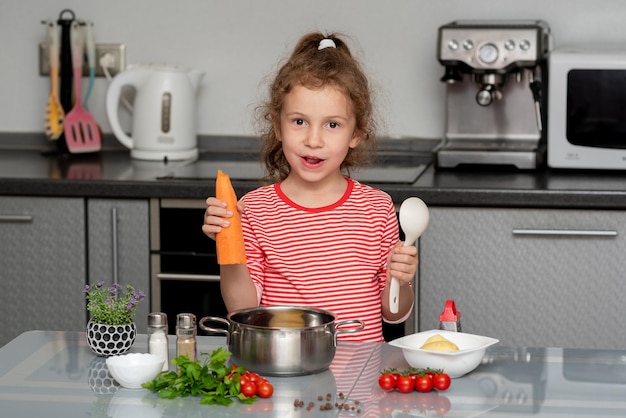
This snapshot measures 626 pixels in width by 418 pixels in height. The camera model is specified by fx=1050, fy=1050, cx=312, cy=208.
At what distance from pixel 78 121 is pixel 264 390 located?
77.3 inches

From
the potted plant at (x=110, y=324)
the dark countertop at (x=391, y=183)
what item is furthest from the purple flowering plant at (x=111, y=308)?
the dark countertop at (x=391, y=183)

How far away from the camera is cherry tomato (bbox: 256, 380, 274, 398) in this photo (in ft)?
4.25

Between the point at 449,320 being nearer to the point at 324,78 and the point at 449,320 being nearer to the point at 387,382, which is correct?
the point at 387,382

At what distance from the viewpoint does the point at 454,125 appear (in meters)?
2.90

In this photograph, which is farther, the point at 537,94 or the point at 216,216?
the point at 537,94

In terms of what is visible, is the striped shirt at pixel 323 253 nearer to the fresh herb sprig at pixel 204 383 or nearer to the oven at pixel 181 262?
the fresh herb sprig at pixel 204 383

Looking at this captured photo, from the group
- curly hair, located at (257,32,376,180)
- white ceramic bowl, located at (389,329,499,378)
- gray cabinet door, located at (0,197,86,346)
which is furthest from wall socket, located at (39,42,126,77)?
white ceramic bowl, located at (389,329,499,378)

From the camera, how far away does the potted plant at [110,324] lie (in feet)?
4.82

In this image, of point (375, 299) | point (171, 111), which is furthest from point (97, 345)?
point (171, 111)

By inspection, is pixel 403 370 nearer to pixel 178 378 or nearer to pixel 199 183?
pixel 178 378

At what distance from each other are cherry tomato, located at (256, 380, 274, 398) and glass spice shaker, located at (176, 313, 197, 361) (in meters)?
0.17

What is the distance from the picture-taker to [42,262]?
8.55 ft

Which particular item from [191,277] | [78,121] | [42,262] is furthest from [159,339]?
[78,121]

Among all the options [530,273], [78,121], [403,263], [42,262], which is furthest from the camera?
[78,121]
